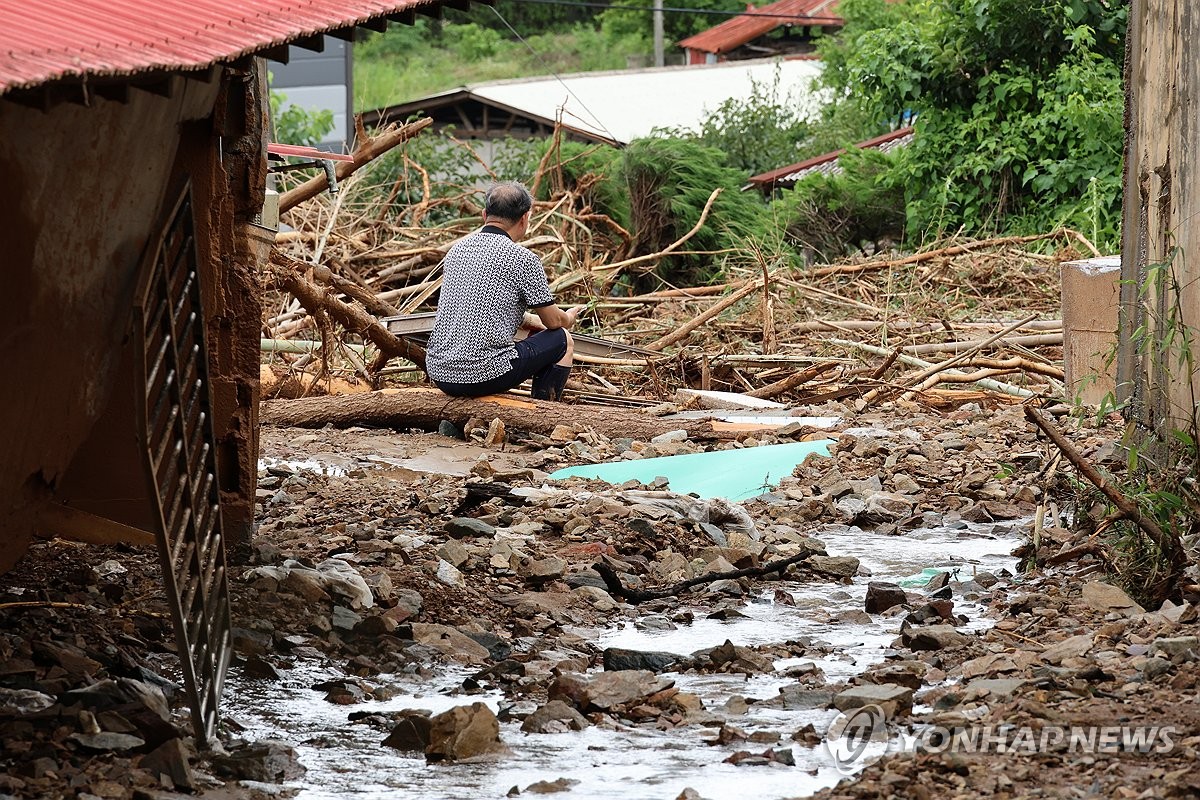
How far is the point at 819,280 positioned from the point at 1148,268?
7556 millimetres

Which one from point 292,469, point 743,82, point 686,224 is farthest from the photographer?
point 743,82

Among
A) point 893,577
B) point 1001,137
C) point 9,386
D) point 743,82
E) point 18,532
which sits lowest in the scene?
point 893,577

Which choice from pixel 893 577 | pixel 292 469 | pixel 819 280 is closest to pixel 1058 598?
pixel 893 577

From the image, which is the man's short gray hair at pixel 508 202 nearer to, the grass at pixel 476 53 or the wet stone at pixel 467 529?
the wet stone at pixel 467 529

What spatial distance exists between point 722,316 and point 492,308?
12.0 ft

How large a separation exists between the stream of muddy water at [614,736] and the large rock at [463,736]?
0.15ft

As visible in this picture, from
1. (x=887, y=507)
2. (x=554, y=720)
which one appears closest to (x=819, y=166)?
(x=887, y=507)

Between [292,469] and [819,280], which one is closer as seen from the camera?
[292,469]

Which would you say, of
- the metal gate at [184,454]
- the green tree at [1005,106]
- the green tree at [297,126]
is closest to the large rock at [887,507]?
the metal gate at [184,454]

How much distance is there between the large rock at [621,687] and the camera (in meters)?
3.32

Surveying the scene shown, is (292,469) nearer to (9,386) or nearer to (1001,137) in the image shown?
(9,386)

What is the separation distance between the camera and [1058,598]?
4.02 m

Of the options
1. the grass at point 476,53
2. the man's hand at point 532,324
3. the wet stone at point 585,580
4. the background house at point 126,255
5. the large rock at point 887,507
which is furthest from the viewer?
the grass at point 476,53

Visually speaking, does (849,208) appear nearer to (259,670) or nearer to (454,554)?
(454,554)
